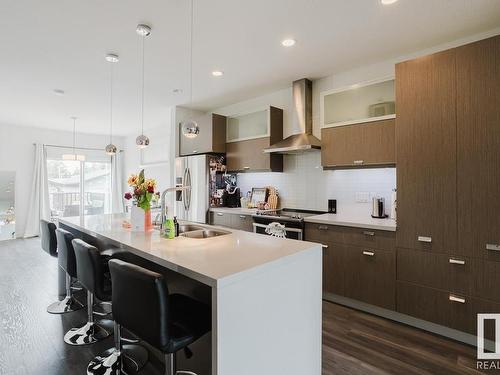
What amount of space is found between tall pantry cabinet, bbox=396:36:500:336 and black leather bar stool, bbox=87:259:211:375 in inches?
80.6

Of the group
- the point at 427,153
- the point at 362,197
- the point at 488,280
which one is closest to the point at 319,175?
the point at 362,197

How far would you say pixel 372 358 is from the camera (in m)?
2.16

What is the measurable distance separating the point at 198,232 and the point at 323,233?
1454mm

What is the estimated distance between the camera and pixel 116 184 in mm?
8312

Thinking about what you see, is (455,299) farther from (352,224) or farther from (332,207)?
(332,207)

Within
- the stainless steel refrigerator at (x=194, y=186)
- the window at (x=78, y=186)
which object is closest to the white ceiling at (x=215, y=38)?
the stainless steel refrigerator at (x=194, y=186)

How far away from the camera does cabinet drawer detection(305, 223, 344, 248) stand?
3.07 meters

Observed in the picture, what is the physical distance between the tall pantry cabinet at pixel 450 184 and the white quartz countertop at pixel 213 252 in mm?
1362

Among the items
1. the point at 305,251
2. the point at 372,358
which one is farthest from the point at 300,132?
the point at 372,358

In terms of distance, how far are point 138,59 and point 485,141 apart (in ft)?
11.7

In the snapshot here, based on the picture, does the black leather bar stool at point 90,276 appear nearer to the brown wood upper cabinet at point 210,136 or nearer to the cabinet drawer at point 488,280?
the brown wood upper cabinet at point 210,136

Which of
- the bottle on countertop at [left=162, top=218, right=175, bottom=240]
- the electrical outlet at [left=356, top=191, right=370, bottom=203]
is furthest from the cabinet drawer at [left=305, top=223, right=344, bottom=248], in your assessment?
the bottle on countertop at [left=162, top=218, right=175, bottom=240]

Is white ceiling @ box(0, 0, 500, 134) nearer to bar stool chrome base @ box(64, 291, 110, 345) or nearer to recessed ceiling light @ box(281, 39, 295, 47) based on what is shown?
recessed ceiling light @ box(281, 39, 295, 47)

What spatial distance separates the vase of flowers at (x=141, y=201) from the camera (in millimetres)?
2428
